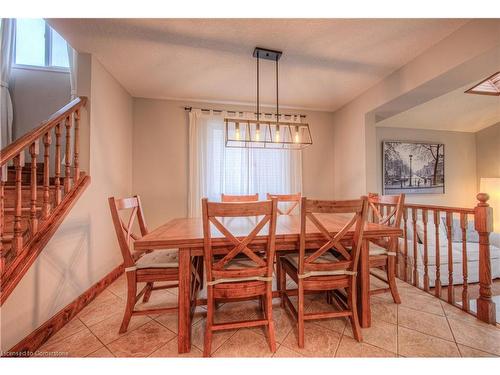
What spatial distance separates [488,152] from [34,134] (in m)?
6.86

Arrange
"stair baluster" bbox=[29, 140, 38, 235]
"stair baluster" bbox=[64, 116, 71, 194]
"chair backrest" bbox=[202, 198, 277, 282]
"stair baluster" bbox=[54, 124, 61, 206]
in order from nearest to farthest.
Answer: "chair backrest" bbox=[202, 198, 277, 282] → "stair baluster" bbox=[29, 140, 38, 235] → "stair baluster" bbox=[54, 124, 61, 206] → "stair baluster" bbox=[64, 116, 71, 194]

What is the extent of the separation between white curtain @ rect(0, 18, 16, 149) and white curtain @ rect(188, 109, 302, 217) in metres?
2.24

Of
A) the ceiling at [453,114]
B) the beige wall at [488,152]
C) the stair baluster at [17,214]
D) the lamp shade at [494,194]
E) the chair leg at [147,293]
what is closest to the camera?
the stair baluster at [17,214]

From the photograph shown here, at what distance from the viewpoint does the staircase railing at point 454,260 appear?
5.52ft

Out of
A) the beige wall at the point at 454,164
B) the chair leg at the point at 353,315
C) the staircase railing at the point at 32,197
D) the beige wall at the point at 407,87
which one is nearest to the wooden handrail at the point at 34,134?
the staircase railing at the point at 32,197

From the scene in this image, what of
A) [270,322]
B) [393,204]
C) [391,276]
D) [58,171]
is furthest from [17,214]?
[393,204]

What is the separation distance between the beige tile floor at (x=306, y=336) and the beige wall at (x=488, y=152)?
3962 mm

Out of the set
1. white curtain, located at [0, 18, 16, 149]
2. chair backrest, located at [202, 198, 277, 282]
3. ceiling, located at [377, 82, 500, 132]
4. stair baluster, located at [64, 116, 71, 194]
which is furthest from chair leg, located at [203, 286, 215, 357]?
ceiling, located at [377, 82, 500, 132]

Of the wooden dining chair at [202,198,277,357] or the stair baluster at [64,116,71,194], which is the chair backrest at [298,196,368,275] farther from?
the stair baluster at [64,116,71,194]

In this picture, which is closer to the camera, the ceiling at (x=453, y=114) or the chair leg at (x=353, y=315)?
the chair leg at (x=353, y=315)

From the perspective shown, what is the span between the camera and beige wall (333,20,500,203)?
5.75ft

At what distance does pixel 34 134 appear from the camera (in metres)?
1.49

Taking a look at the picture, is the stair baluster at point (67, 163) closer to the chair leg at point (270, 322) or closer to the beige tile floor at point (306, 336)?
the beige tile floor at point (306, 336)

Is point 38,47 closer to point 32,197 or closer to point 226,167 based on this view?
point 32,197
